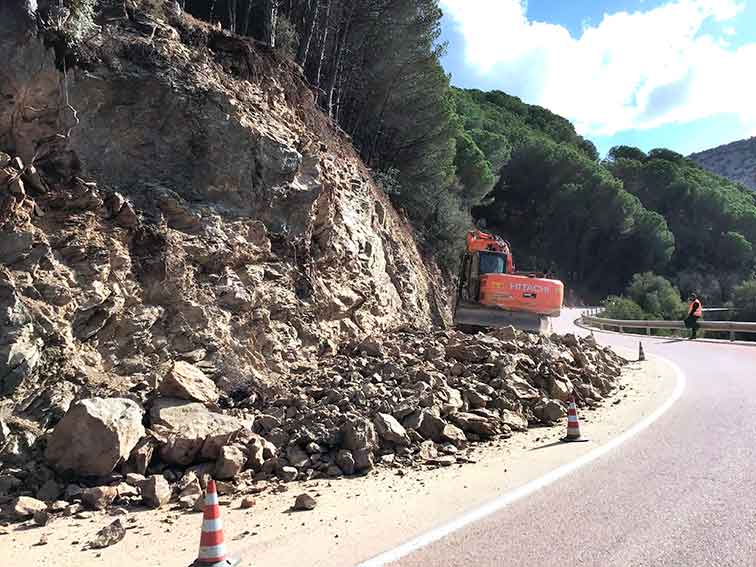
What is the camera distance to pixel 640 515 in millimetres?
4309

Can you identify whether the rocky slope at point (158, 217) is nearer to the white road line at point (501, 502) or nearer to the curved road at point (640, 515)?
the white road line at point (501, 502)

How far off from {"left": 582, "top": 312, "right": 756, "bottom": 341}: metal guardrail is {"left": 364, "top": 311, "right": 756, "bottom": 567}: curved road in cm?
1570

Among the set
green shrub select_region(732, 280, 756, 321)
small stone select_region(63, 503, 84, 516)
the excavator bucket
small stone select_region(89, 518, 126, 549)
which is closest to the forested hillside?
the excavator bucket

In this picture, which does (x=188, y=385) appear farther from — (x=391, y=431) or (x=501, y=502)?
(x=501, y=502)

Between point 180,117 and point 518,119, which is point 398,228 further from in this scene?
point 518,119

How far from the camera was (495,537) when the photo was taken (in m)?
4.00

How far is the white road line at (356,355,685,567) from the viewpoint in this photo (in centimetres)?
375

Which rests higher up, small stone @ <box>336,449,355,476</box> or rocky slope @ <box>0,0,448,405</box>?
rocky slope @ <box>0,0,448,405</box>

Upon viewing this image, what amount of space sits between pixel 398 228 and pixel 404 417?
36.1 feet

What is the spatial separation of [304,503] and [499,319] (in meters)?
12.1

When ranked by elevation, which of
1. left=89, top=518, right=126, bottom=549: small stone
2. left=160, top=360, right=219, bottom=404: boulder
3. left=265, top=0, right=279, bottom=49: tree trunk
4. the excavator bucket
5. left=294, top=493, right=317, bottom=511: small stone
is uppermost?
left=265, top=0, right=279, bottom=49: tree trunk

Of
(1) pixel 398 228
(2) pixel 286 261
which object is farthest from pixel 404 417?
(1) pixel 398 228

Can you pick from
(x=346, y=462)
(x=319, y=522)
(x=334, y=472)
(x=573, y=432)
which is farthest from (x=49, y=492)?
(x=573, y=432)

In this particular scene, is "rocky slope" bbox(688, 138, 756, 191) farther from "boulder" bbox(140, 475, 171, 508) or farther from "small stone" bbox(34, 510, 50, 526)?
"small stone" bbox(34, 510, 50, 526)
